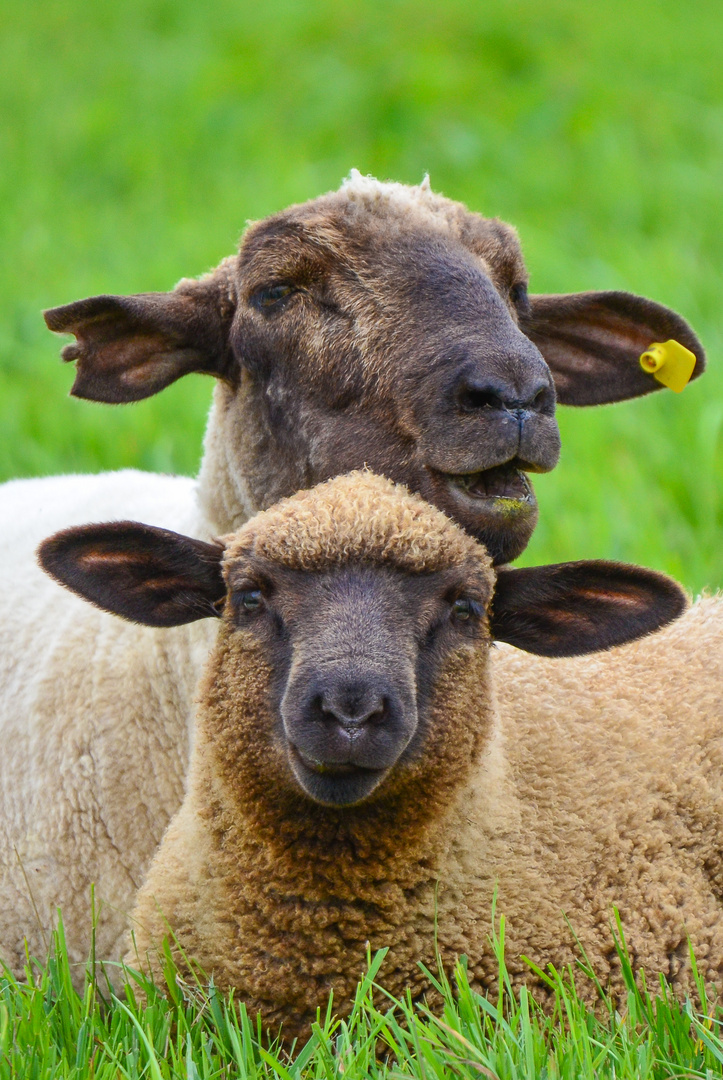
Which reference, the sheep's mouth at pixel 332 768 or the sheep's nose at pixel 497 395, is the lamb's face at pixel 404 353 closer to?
the sheep's nose at pixel 497 395

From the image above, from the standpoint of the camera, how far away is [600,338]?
14.5ft

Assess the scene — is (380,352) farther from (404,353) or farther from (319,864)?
(319,864)

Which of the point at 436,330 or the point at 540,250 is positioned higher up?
the point at 540,250

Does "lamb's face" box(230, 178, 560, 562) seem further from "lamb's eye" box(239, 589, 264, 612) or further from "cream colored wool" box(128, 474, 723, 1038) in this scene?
"lamb's eye" box(239, 589, 264, 612)

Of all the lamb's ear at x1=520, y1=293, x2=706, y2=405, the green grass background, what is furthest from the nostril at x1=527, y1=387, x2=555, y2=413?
the green grass background

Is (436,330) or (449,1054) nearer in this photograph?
(449,1054)

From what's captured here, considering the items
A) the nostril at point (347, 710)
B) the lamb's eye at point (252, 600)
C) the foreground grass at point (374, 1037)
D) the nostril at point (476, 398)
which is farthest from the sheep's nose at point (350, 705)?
the nostril at point (476, 398)

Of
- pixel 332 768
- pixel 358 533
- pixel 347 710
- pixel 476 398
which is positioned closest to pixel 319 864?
pixel 332 768

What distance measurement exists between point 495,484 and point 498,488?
0.5 inches

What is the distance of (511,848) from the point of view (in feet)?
11.0

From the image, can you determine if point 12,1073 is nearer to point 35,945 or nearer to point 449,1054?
point 449,1054

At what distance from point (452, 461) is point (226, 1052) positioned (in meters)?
1.41

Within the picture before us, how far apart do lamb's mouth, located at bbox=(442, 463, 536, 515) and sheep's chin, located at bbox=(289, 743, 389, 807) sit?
0.79m

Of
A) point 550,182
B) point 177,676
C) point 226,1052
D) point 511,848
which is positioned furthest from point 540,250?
point 226,1052
